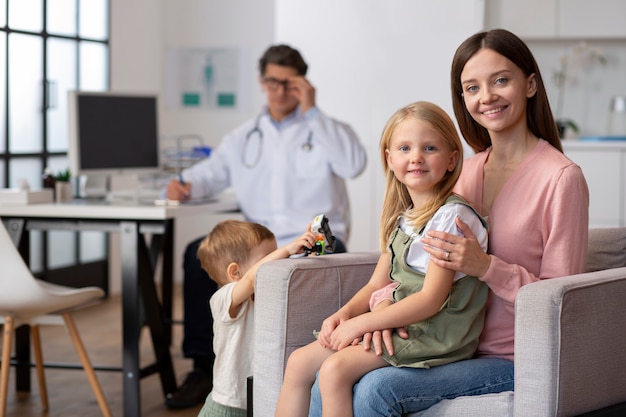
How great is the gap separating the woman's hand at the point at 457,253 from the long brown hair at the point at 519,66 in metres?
0.37

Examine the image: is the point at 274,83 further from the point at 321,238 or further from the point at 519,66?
the point at 519,66

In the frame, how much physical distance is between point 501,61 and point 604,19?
12.0ft

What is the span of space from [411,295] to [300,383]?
306 millimetres

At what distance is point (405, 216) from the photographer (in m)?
2.23

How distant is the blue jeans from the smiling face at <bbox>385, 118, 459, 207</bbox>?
1.31 feet

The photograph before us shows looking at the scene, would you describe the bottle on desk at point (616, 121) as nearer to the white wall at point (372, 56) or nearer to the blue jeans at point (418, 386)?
the white wall at point (372, 56)

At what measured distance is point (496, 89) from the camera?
222 cm

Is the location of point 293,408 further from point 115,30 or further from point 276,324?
point 115,30

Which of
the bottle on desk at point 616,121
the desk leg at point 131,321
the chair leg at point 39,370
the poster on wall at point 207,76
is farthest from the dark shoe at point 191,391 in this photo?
the bottle on desk at point 616,121

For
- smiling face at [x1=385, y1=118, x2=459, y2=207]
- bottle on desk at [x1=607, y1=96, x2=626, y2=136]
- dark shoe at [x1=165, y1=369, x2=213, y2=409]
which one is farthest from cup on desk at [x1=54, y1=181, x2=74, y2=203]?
bottle on desk at [x1=607, y1=96, x2=626, y2=136]

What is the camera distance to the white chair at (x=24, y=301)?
9.90 feet

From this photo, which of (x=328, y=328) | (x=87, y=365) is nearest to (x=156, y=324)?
(x=87, y=365)

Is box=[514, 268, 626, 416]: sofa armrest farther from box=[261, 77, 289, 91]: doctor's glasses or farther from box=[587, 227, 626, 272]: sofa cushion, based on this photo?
box=[261, 77, 289, 91]: doctor's glasses

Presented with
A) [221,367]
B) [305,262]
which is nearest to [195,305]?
[221,367]
